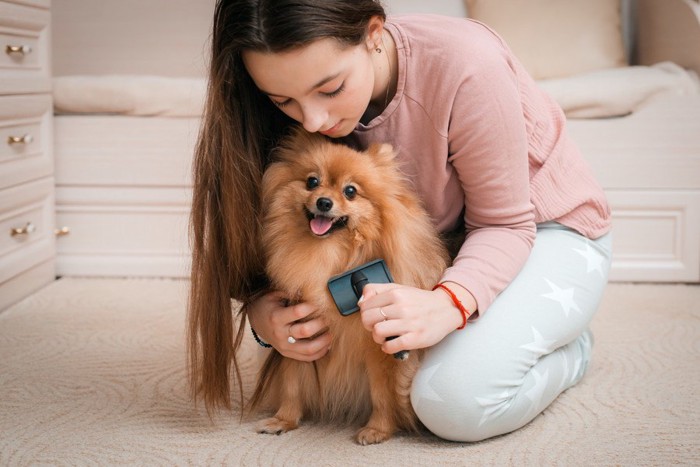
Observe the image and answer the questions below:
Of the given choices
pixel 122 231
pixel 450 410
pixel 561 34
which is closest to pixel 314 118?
pixel 450 410

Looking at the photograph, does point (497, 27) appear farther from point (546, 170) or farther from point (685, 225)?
point (546, 170)

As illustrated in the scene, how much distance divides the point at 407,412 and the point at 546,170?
1.57 ft

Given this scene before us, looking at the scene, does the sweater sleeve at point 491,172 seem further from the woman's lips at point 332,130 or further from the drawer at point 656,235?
the drawer at point 656,235

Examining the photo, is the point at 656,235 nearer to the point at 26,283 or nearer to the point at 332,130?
the point at 332,130

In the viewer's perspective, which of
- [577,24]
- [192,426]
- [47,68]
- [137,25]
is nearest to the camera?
[192,426]

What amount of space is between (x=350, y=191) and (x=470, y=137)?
0.21 m

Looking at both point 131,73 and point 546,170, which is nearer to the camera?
point 546,170

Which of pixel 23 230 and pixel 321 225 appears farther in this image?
pixel 23 230

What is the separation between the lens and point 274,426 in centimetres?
130

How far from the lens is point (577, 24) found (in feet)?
8.64

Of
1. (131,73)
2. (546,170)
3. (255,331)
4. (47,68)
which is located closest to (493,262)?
(546,170)

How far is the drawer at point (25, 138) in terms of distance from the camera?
2061 mm

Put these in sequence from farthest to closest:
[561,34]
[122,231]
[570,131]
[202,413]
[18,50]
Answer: [561,34] < [122,231] < [570,131] < [18,50] < [202,413]

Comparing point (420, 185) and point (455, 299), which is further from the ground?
point (420, 185)
